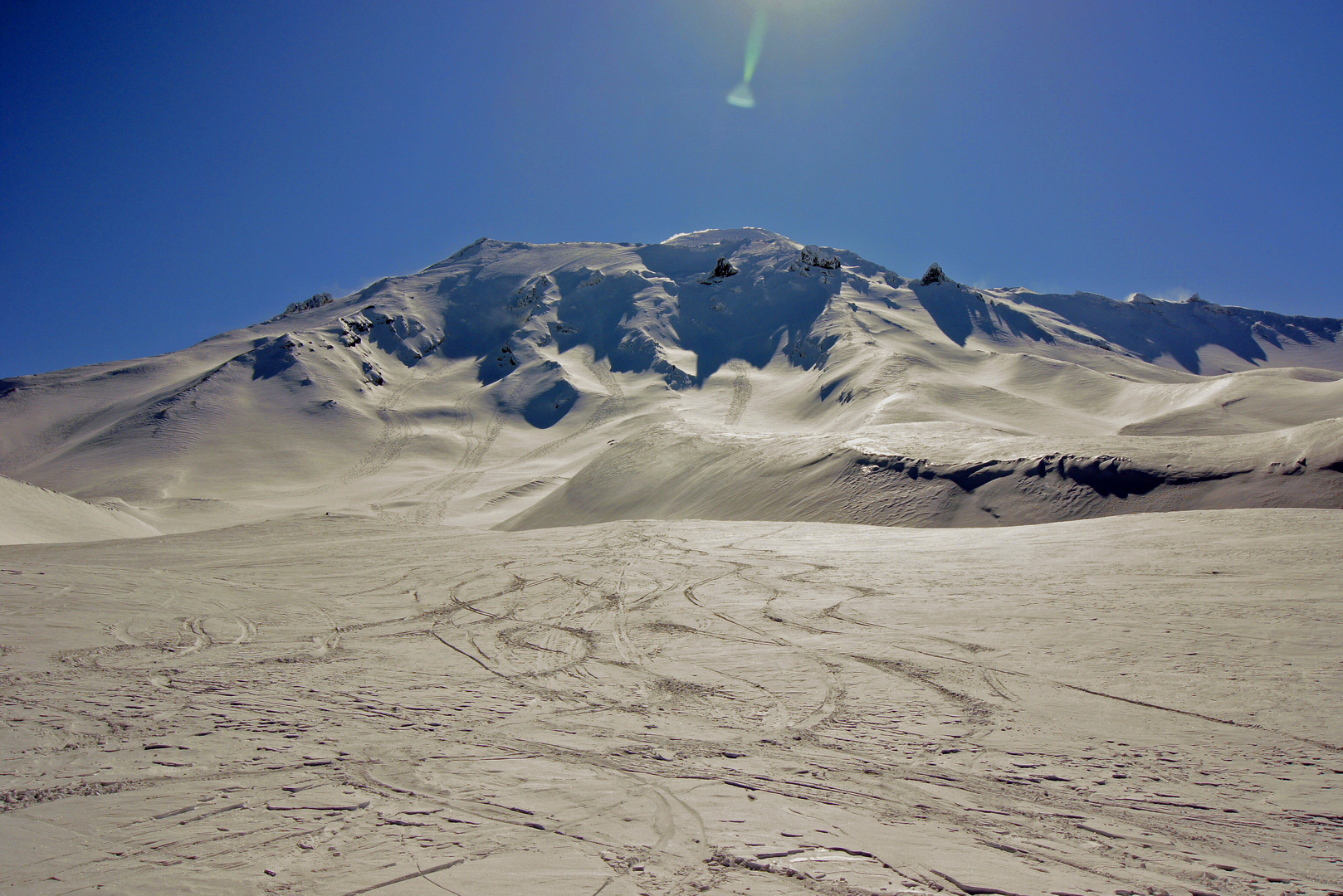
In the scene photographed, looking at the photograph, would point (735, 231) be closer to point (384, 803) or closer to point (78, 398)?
point (78, 398)

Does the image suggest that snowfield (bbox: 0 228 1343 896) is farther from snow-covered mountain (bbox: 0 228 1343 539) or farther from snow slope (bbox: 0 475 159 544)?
snow-covered mountain (bbox: 0 228 1343 539)

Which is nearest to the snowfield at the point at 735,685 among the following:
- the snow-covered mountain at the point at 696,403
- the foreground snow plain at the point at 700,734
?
the foreground snow plain at the point at 700,734

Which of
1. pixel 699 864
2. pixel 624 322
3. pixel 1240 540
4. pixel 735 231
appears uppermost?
pixel 735 231

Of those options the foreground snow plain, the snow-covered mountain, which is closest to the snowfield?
the foreground snow plain

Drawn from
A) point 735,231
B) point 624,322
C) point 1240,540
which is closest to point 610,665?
point 1240,540

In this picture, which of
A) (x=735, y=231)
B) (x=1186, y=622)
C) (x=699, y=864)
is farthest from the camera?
(x=735, y=231)

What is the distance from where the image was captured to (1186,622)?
6672 millimetres

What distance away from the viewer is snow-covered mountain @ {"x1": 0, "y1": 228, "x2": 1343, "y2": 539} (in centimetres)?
1664

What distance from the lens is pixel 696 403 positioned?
53219 millimetres

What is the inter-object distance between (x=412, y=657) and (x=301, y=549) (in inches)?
398

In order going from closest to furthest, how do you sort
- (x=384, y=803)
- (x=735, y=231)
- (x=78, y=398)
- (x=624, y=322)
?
(x=384, y=803), (x=78, y=398), (x=624, y=322), (x=735, y=231)

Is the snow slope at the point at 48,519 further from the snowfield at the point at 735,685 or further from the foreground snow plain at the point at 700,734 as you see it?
the foreground snow plain at the point at 700,734

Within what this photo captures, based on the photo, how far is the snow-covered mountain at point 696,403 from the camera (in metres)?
16.6

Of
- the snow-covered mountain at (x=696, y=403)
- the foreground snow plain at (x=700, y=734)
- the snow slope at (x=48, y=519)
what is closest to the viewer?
the foreground snow plain at (x=700, y=734)
